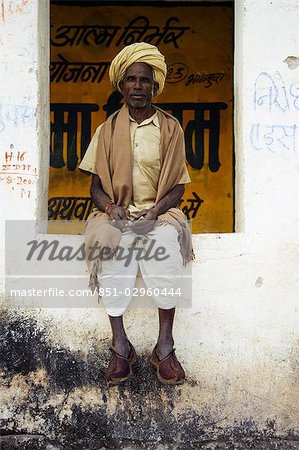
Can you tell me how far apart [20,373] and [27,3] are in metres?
2.24

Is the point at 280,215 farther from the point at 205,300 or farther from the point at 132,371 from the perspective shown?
the point at 132,371

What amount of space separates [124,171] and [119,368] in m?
1.14

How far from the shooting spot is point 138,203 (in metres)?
4.47

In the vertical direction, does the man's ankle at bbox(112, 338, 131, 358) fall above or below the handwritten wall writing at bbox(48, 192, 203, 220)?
below

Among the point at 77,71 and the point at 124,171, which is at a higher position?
the point at 77,71

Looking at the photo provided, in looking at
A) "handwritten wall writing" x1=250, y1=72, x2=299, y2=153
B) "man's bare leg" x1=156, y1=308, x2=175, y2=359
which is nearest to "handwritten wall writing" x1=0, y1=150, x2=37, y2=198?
"man's bare leg" x1=156, y1=308, x2=175, y2=359

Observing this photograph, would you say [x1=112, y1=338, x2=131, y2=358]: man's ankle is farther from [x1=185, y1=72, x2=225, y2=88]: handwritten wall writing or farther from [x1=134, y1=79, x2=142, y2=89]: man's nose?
[x1=185, y1=72, x2=225, y2=88]: handwritten wall writing

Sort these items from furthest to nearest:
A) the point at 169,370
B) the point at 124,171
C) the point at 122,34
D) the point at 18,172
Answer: the point at 122,34 → the point at 18,172 → the point at 124,171 → the point at 169,370

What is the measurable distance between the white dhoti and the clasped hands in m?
0.03

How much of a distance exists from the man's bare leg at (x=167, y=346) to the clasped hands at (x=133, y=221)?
488 millimetres

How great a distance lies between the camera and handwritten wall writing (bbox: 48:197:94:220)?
7062 mm

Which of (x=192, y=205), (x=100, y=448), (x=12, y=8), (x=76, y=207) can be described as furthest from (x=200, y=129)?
(x=100, y=448)

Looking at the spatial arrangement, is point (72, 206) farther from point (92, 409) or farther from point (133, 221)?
point (92, 409)

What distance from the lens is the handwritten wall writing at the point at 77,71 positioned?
275 inches
